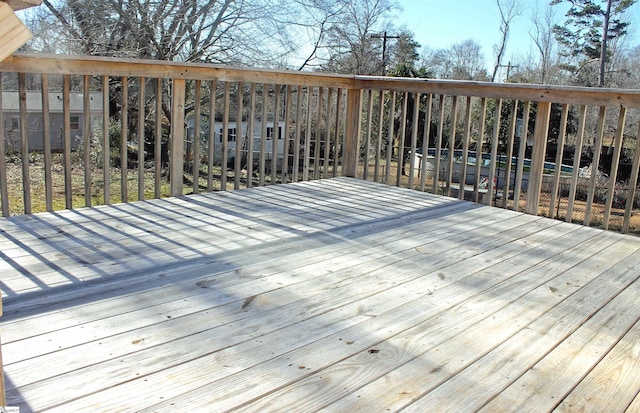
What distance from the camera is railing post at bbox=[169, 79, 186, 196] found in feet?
11.9

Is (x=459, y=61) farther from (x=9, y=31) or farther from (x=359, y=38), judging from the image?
(x=9, y=31)

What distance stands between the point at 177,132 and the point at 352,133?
166 centimetres

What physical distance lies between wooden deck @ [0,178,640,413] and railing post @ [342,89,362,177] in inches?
67.1

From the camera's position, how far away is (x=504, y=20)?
20.3 m

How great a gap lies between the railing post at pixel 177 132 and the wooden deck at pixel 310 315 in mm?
576

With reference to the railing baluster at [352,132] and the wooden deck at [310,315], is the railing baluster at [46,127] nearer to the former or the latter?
the wooden deck at [310,315]

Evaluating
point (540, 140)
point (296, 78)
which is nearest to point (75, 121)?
point (296, 78)

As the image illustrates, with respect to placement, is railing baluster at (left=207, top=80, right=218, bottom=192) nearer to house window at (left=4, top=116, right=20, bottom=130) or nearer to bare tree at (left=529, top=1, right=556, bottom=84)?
house window at (left=4, top=116, right=20, bottom=130)

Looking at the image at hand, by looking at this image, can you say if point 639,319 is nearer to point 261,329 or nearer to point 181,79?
point 261,329

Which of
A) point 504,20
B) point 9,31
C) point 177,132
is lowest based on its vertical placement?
point 177,132

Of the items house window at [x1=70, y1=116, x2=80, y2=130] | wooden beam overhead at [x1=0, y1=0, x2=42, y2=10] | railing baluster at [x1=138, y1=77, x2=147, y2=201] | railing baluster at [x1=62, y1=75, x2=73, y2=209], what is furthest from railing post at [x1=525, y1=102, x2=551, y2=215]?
house window at [x1=70, y1=116, x2=80, y2=130]

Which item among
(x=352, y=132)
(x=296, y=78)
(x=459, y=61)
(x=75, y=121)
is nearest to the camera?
(x=296, y=78)

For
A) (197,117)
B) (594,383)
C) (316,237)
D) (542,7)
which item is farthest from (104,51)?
(542,7)

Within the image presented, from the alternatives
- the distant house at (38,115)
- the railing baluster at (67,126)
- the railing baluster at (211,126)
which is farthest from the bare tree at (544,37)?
the railing baluster at (67,126)
